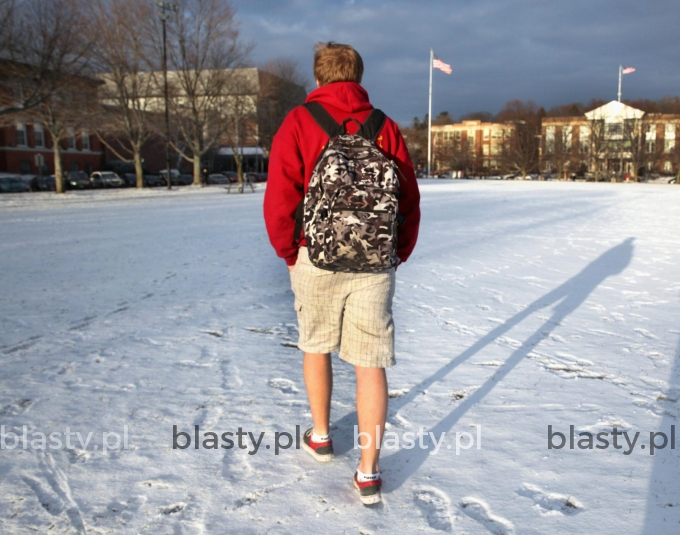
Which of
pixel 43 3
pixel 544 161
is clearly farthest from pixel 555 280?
pixel 544 161

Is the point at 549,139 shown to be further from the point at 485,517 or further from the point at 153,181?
the point at 485,517

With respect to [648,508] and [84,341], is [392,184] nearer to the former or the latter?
[648,508]

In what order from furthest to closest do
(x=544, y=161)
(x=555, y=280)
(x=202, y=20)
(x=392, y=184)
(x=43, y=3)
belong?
(x=544, y=161) < (x=202, y=20) < (x=43, y=3) < (x=555, y=280) < (x=392, y=184)

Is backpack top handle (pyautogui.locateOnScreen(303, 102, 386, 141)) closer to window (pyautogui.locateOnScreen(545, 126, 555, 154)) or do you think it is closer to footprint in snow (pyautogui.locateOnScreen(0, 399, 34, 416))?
footprint in snow (pyautogui.locateOnScreen(0, 399, 34, 416))

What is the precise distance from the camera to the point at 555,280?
707 cm

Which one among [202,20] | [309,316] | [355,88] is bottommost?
[309,316]

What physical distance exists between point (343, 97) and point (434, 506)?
5.72 feet

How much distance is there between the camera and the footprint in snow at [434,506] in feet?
7.20

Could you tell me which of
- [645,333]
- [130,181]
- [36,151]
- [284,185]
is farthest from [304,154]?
[36,151]

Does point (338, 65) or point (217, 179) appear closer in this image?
point (338, 65)

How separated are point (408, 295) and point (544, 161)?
83.0 metres

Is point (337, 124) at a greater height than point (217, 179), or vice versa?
point (217, 179)

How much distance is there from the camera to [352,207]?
2.13 metres

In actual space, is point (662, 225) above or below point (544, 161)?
below
